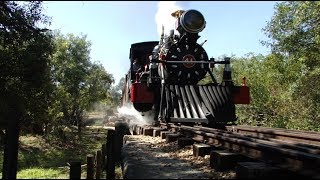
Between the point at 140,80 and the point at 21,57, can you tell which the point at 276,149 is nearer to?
the point at 140,80

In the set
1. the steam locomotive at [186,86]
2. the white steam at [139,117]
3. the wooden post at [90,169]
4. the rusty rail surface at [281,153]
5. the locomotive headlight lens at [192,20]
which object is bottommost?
the wooden post at [90,169]

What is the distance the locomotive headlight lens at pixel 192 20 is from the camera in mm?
11750

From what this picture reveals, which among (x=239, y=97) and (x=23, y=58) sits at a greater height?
(x=23, y=58)

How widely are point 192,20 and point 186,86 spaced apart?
216 centimetres

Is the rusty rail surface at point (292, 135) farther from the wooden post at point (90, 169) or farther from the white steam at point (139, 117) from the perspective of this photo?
the wooden post at point (90, 169)

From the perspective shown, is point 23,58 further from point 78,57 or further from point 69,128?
point 78,57

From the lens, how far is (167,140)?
30.9 ft

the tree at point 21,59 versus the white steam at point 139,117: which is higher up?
the tree at point 21,59

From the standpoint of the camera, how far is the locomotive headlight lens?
38.5ft

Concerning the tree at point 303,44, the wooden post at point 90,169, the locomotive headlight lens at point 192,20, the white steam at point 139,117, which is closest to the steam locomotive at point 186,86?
the locomotive headlight lens at point 192,20

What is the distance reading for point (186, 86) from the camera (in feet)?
37.4

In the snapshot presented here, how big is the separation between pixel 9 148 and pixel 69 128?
87.3 feet

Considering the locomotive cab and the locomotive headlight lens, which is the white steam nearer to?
the locomotive cab

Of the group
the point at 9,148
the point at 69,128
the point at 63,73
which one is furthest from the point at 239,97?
the point at 63,73
